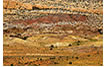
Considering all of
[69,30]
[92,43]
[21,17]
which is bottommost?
[92,43]

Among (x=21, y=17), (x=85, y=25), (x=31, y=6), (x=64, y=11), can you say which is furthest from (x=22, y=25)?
(x=85, y=25)

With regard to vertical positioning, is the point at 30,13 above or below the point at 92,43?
above

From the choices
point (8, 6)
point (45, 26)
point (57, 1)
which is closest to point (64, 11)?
point (57, 1)

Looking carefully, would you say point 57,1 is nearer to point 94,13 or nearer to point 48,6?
point 48,6

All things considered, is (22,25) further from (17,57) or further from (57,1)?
(57,1)

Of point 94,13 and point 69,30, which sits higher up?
point 94,13

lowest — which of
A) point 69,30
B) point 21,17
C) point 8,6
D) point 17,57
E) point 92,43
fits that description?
point 17,57
